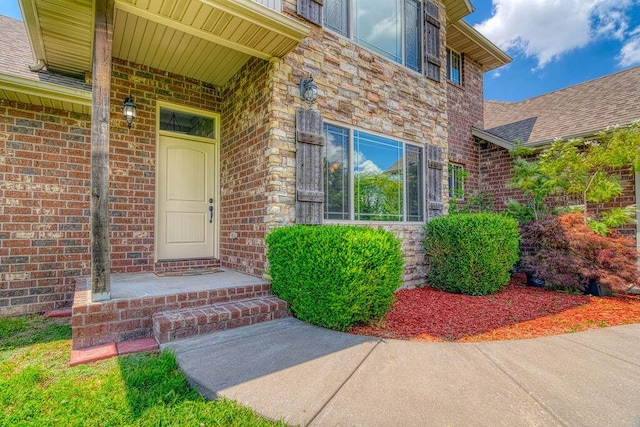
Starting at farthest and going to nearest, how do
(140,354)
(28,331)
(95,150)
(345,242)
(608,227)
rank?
(608,227), (28,331), (345,242), (95,150), (140,354)

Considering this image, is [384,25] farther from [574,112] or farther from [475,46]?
[574,112]

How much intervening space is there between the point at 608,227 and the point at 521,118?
179 inches

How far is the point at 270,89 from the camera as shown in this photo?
404cm

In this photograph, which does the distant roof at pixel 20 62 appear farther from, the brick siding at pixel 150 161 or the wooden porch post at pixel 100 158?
the wooden porch post at pixel 100 158

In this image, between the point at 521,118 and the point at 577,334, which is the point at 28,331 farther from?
the point at 521,118

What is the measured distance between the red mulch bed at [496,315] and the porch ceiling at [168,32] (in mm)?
3338

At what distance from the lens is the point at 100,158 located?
2918 mm

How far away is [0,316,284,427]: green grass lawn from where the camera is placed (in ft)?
5.99

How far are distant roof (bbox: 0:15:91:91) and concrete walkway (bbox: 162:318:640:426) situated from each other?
361cm

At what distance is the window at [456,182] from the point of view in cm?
817

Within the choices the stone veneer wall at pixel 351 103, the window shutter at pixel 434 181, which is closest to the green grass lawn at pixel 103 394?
the stone veneer wall at pixel 351 103

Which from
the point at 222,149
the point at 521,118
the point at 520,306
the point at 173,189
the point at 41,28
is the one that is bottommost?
the point at 520,306

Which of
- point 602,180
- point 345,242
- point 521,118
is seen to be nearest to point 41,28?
point 345,242

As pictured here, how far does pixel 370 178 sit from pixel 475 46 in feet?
19.6
